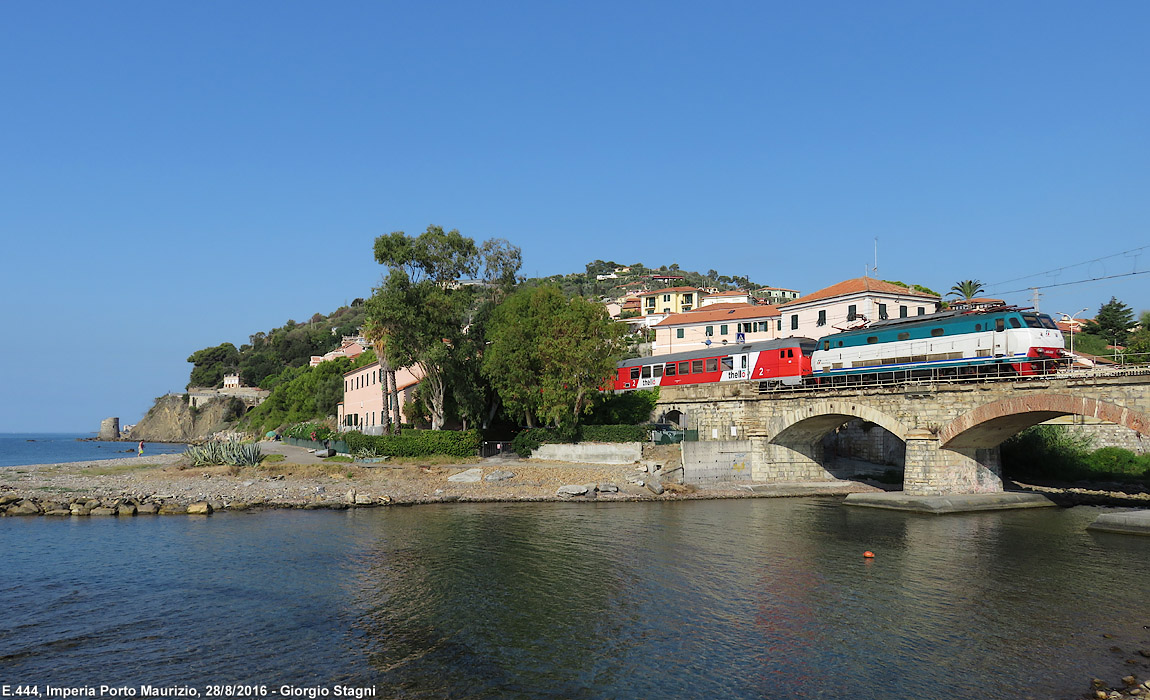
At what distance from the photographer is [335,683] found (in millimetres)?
14781

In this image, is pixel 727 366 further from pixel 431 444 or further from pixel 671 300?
pixel 671 300

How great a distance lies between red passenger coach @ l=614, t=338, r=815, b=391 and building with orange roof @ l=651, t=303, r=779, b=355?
24.7m

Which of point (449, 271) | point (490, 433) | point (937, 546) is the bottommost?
point (937, 546)

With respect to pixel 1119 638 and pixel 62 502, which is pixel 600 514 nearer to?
pixel 1119 638

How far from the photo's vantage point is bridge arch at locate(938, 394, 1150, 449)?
30.9 meters

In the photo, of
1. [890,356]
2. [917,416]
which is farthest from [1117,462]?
[917,416]

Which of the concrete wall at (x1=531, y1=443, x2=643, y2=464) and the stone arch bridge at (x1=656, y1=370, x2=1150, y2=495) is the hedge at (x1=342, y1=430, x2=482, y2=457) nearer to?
the concrete wall at (x1=531, y1=443, x2=643, y2=464)

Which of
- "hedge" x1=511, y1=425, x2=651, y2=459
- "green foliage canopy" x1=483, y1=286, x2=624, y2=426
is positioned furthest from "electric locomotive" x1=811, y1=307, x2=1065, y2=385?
"green foliage canopy" x1=483, y1=286, x2=624, y2=426

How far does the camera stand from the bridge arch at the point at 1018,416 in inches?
1216

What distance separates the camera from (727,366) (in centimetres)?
5425

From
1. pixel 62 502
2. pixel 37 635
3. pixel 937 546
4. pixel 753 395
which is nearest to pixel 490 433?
pixel 753 395

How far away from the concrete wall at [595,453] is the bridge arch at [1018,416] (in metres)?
Result: 19.0

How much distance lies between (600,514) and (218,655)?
73.9ft

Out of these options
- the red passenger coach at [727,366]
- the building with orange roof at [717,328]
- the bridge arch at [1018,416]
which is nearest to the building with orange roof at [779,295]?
the building with orange roof at [717,328]
